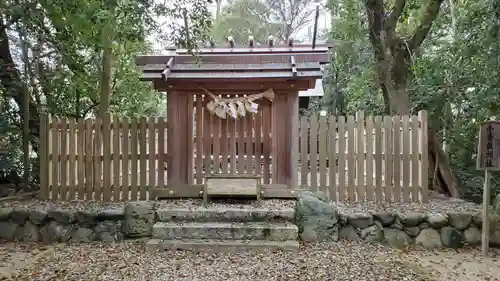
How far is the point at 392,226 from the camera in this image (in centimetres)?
511

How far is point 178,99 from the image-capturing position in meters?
6.10

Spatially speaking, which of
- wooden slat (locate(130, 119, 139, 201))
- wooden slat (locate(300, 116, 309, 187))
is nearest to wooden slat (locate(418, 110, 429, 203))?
wooden slat (locate(300, 116, 309, 187))

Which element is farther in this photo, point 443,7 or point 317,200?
point 443,7

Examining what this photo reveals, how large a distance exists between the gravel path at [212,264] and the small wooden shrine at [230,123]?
1581 millimetres

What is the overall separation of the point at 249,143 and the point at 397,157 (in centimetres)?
228

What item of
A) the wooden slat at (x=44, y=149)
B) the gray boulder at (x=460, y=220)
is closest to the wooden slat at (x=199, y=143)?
the wooden slat at (x=44, y=149)

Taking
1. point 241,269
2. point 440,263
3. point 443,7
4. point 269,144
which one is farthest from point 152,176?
point 443,7

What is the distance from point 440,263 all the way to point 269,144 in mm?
2861

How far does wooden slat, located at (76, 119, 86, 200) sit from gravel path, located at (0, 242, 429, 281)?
122 cm

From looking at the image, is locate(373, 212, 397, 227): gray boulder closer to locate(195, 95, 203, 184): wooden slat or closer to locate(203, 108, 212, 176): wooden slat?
locate(203, 108, 212, 176): wooden slat

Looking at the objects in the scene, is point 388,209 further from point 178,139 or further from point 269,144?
point 178,139

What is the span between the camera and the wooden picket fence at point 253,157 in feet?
19.1

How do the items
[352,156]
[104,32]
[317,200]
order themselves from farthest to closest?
[352,156] < [317,200] < [104,32]

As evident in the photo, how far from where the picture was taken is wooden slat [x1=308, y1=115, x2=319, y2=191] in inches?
232
